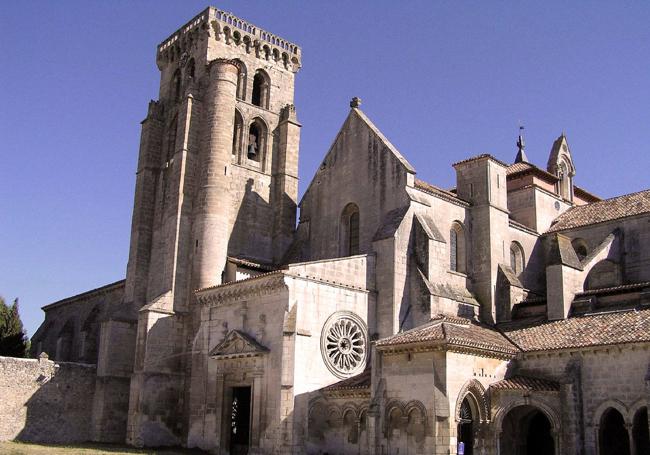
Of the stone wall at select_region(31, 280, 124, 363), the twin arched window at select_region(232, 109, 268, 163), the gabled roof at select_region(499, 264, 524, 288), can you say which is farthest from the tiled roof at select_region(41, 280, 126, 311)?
the gabled roof at select_region(499, 264, 524, 288)

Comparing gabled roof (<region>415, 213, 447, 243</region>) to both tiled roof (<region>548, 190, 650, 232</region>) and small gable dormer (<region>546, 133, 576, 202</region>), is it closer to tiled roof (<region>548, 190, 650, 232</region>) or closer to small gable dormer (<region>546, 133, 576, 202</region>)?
tiled roof (<region>548, 190, 650, 232</region>)

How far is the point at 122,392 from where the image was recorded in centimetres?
3528

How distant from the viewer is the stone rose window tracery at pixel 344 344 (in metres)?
28.0

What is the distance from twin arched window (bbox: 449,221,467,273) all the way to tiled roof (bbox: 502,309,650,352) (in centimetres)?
501

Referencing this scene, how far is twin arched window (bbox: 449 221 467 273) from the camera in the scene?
3288cm

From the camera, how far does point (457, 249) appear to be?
33.2 m

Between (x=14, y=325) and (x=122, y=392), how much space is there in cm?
1473

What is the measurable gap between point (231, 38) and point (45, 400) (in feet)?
69.6

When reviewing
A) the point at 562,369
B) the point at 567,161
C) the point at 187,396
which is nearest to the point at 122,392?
the point at 187,396

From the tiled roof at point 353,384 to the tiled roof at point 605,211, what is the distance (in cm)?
1524

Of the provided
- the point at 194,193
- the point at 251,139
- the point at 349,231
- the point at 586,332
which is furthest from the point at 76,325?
the point at 586,332

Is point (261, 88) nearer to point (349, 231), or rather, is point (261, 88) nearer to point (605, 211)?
point (349, 231)

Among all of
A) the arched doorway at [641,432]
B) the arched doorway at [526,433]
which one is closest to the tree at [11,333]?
the arched doorway at [526,433]

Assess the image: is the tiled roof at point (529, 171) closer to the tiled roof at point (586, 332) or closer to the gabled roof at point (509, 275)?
the gabled roof at point (509, 275)
